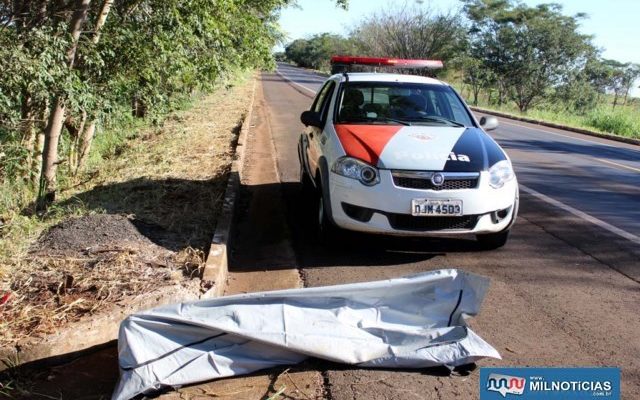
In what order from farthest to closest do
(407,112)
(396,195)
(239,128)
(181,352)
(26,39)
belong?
(239,128), (407,112), (26,39), (396,195), (181,352)

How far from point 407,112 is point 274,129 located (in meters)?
9.95

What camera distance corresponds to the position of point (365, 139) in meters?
5.81

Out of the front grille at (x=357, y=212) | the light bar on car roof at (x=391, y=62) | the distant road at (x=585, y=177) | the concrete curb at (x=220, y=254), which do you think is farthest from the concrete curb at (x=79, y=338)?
the distant road at (x=585, y=177)

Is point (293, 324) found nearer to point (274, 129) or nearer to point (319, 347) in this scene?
point (319, 347)

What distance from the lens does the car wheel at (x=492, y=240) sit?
599cm

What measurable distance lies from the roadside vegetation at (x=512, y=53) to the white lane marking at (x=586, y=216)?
27.4 meters

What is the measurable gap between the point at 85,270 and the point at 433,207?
2.92 m

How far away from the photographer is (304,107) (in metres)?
23.5

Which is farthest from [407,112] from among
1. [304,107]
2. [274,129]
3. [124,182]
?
[304,107]

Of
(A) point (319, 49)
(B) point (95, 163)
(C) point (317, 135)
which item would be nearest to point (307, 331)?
(C) point (317, 135)

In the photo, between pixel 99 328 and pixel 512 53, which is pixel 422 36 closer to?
pixel 512 53

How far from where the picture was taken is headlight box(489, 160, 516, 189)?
5574mm

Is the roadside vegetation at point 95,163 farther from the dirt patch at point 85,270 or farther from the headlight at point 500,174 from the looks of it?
the headlight at point 500,174

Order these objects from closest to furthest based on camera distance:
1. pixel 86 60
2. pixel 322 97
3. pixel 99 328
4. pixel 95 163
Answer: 1. pixel 99 328
2. pixel 86 60
3. pixel 322 97
4. pixel 95 163
